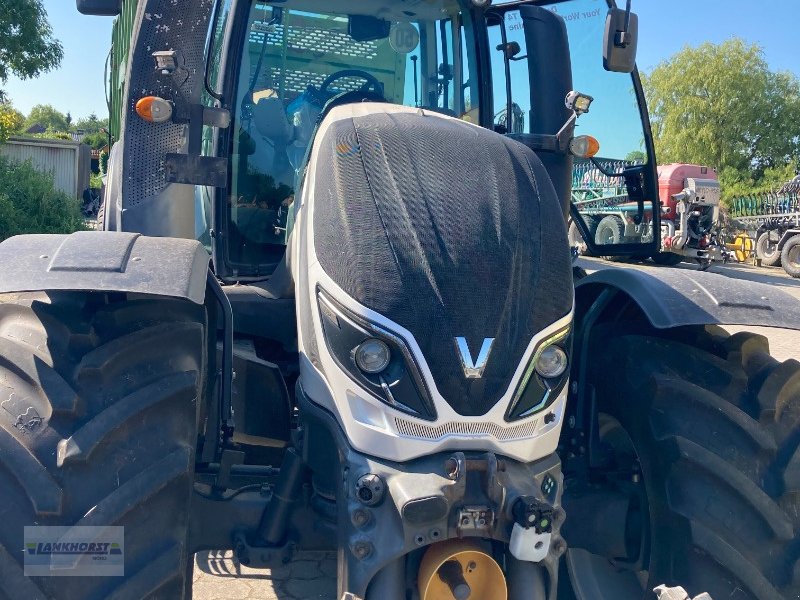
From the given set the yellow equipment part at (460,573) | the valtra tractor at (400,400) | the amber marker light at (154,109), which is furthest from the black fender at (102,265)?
the yellow equipment part at (460,573)

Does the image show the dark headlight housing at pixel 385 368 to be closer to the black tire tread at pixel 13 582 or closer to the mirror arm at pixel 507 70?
the black tire tread at pixel 13 582

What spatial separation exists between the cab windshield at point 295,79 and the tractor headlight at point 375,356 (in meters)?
1.59

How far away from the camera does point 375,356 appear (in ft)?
6.57

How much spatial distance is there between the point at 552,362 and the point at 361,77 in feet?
6.46

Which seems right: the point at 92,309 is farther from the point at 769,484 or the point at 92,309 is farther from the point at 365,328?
the point at 769,484

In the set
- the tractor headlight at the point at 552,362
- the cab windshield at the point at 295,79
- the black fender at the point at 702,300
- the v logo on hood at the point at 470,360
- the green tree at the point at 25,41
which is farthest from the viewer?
the green tree at the point at 25,41

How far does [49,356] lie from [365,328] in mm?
827

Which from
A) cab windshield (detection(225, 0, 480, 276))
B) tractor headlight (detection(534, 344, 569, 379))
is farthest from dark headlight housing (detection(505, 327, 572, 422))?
cab windshield (detection(225, 0, 480, 276))

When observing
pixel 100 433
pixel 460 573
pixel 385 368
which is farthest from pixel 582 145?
pixel 100 433

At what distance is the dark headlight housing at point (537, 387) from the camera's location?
205 centimetres

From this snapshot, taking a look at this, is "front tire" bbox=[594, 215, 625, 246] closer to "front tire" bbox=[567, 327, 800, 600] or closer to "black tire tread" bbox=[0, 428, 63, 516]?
"front tire" bbox=[567, 327, 800, 600]

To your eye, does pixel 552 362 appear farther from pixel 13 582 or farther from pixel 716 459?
pixel 13 582

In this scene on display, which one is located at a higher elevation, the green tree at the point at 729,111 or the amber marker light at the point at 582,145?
the green tree at the point at 729,111

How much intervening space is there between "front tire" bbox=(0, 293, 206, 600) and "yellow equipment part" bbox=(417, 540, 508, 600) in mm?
623
